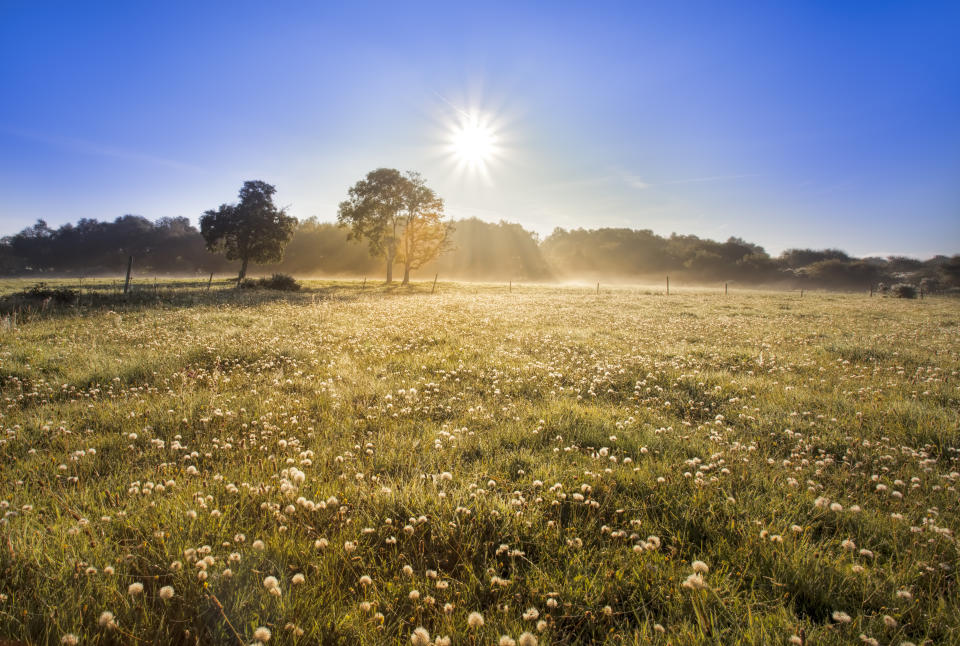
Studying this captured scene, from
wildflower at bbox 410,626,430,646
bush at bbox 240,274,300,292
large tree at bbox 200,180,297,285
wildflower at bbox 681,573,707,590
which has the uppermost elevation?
large tree at bbox 200,180,297,285

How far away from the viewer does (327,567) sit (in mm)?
2793

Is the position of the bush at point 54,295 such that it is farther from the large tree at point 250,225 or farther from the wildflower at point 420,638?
the large tree at point 250,225

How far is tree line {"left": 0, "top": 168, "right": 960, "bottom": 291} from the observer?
2140 inches

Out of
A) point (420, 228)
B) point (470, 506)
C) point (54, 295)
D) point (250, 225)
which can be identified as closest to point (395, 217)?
point (420, 228)

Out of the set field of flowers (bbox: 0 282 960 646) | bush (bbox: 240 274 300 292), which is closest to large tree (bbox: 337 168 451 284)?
bush (bbox: 240 274 300 292)

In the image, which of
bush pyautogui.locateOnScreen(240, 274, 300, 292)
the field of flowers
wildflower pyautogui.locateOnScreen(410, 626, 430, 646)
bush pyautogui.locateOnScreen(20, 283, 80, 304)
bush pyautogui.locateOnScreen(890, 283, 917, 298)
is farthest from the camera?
bush pyautogui.locateOnScreen(890, 283, 917, 298)

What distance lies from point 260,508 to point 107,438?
2.79 meters

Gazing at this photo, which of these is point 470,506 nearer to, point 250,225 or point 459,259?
point 250,225

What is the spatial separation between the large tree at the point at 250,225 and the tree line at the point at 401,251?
126 millimetres

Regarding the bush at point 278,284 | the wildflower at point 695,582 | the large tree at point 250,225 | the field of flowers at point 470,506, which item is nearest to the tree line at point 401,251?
the large tree at point 250,225

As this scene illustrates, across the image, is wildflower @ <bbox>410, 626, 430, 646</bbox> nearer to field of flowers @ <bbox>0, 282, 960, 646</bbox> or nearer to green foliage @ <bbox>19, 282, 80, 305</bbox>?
field of flowers @ <bbox>0, 282, 960, 646</bbox>

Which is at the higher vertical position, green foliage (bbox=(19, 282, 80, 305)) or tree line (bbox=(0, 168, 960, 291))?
tree line (bbox=(0, 168, 960, 291))

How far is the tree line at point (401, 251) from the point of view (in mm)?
54344

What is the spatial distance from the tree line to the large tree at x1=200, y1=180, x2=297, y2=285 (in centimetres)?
13
